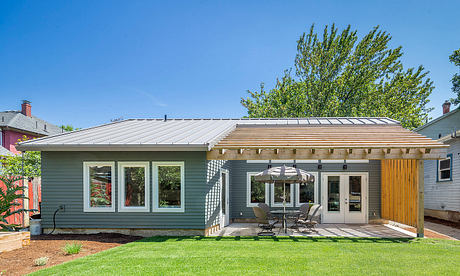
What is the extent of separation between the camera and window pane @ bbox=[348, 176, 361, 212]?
1202cm

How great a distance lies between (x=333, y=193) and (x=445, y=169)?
4.91 metres

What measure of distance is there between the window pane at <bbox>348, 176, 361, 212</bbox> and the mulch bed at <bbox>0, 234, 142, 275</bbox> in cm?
817

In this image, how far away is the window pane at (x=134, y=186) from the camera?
8.69 metres

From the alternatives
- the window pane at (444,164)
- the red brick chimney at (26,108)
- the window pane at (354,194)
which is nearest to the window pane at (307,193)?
the window pane at (354,194)

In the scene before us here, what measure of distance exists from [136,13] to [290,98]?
1345 cm

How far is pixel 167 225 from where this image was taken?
8500 millimetres

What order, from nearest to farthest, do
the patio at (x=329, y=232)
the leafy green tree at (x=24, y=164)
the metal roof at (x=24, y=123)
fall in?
1. the patio at (x=329, y=232)
2. the leafy green tree at (x=24, y=164)
3. the metal roof at (x=24, y=123)

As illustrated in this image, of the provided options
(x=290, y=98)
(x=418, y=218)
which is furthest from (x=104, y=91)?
(x=418, y=218)

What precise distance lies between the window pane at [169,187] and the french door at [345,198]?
6243 millimetres

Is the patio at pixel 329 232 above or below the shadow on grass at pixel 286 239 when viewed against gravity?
below

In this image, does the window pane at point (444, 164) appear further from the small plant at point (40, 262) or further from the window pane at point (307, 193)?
the small plant at point (40, 262)

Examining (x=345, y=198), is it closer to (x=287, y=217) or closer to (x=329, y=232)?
(x=329, y=232)

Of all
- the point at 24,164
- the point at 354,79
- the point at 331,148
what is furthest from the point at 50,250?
the point at 354,79

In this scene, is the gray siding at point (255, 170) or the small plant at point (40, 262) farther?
the gray siding at point (255, 170)
